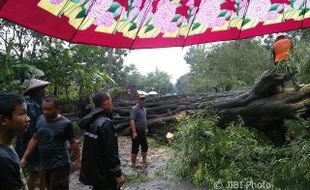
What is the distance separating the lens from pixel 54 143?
452 centimetres

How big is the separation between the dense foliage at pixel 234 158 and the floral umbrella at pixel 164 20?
4.85ft

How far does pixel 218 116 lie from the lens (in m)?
6.09

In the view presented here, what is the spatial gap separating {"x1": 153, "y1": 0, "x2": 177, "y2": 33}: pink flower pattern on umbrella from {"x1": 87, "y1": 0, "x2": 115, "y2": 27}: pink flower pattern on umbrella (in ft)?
1.63

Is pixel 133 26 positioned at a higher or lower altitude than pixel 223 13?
lower

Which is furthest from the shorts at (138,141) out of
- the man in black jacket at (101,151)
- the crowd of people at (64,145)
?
the man in black jacket at (101,151)

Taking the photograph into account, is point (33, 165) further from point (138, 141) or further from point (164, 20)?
point (138, 141)

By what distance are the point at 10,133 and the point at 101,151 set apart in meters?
1.94

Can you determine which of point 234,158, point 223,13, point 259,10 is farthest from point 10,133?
point 234,158

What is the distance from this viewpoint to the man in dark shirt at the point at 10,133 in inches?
78.4

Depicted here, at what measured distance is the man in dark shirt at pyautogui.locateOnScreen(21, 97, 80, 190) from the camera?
4508mm

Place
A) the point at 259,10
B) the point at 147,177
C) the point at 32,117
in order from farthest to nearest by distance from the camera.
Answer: the point at 147,177 → the point at 32,117 → the point at 259,10

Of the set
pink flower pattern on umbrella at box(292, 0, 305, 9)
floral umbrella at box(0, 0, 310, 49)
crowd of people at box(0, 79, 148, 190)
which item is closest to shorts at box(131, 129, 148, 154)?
crowd of people at box(0, 79, 148, 190)

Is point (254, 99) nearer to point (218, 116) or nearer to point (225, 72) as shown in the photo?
point (218, 116)

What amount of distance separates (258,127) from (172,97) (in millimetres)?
9250
